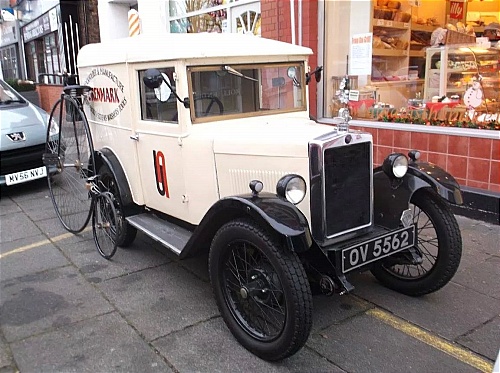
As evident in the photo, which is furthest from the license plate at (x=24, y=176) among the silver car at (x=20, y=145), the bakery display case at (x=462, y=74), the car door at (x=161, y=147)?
the bakery display case at (x=462, y=74)

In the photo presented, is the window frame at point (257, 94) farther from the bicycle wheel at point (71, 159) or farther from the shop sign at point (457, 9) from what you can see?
the shop sign at point (457, 9)

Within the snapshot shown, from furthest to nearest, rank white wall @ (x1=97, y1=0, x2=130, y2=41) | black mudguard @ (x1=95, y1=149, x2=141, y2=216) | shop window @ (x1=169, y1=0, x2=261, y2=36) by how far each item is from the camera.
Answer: white wall @ (x1=97, y1=0, x2=130, y2=41)
shop window @ (x1=169, y1=0, x2=261, y2=36)
black mudguard @ (x1=95, y1=149, x2=141, y2=216)

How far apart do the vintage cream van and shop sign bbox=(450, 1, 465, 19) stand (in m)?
3.21

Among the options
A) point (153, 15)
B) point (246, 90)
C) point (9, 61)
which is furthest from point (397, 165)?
point (9, 61)

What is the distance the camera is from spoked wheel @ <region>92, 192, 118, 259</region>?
13.9ft

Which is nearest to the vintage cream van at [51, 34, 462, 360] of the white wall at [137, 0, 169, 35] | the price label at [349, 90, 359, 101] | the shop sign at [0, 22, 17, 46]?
the price label at [349, 90, 359, 101]

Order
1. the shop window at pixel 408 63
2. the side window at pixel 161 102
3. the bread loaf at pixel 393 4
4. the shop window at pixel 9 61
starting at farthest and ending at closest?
1. the shop window at pixel 9 61
2. the bread loaf at pixel 393 4
3. the shop window at pixel 408 63
4. the side window at pixel 161 102

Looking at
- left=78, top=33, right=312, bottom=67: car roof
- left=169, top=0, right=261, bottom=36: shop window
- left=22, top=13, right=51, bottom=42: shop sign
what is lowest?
left=78, top=33, right=312, bottom=67: car roof

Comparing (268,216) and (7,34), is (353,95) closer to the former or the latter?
(268,216)

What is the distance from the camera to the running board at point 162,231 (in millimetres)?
3490

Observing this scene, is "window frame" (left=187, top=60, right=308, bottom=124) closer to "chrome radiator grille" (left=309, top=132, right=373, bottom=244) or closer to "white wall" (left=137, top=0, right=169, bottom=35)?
"chrome radiator grille" (left=309, top=132, right=373, bottom=244)

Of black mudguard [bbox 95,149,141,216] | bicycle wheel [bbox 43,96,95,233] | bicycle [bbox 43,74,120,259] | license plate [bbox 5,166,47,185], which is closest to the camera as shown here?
→ black mudguard [bbox 95,149,141,216]

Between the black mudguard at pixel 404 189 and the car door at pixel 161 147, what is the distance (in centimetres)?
148

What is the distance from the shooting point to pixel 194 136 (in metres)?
3.40
